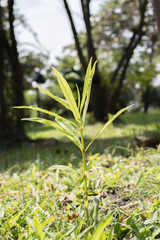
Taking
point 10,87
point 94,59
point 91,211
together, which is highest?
point 94,59

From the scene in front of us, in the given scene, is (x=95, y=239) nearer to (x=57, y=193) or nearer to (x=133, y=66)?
(x=57, y=193)

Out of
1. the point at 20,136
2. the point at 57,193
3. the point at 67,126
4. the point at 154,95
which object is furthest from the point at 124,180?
the point at 154,95

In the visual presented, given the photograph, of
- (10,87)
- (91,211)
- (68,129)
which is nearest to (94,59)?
(10,87)

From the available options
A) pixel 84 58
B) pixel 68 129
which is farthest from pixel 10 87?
pixel 68 129

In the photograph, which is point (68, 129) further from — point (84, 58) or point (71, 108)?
point (84, 58)

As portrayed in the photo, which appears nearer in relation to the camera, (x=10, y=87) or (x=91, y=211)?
(x=91, y=211)

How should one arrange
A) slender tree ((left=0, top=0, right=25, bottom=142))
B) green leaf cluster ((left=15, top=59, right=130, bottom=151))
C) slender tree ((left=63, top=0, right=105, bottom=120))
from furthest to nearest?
slender tree ((left=63, top=0, right=105, bottom=120)) → slender tree ((left=0, top=0, right=25, bottom=142)) → green leaf cluster ((left=15, top=59, right=130, bottom=151))

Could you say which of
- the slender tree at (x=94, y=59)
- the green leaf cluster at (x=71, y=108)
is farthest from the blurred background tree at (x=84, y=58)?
the green leaf cluster at (x=71, y=108)

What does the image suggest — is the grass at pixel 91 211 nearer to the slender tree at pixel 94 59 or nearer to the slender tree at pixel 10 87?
the slender tree at pixel 10 87

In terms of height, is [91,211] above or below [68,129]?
below

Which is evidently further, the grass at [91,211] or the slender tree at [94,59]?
the slender tree at [94,59]

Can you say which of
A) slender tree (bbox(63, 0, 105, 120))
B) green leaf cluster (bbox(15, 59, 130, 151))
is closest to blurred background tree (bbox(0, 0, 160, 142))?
slender tree (bbox(63, 0, 105, 120))

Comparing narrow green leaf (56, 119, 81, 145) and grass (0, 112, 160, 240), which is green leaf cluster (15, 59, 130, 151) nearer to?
narrow green leaf (56, 119, 81, 145)
